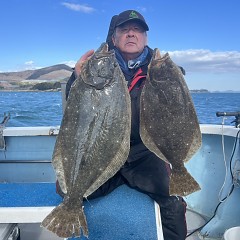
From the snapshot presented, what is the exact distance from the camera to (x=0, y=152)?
4.91 meters

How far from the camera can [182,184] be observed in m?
2.31

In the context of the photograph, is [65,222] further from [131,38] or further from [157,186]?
[131,38]

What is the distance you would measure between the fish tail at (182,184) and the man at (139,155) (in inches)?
28.3

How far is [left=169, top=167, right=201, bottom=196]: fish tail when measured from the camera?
2277mm

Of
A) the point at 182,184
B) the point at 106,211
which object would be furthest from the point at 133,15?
the point at 106,211

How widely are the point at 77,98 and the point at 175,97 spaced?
0.73 m

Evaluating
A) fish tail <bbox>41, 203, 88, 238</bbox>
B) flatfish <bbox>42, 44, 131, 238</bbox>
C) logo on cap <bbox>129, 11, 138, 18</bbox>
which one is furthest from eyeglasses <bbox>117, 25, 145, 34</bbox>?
fish tail <bbox>41, 203, 88, 238</bbox>

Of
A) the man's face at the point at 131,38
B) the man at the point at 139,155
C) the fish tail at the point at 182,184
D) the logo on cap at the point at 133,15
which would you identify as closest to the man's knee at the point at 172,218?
the man at the point at 139,155

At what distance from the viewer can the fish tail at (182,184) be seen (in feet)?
7.47

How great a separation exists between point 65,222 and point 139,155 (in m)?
1.16

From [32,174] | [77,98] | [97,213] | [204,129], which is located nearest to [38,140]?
[32,174]

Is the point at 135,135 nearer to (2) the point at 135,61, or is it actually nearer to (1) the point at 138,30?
(2) the point at 135,61

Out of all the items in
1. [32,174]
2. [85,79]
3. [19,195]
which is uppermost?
[85,79]

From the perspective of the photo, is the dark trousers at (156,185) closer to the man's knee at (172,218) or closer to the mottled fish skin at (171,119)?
the man's knee at (172,218)
